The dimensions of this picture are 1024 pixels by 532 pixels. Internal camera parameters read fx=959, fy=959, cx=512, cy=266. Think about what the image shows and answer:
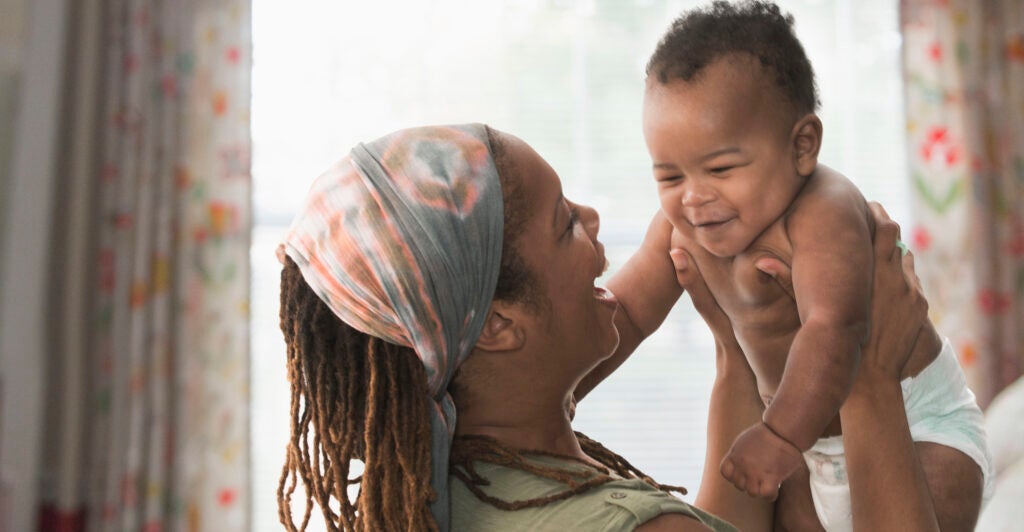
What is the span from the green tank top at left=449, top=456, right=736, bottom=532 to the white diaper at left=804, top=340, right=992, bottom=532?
10.7 inches

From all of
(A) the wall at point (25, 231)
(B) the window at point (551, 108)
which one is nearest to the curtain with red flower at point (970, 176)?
(B) the window at point (551, 108)

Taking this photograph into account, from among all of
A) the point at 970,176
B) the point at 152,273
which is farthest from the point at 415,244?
the point at 970,176

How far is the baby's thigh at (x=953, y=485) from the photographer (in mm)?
1255

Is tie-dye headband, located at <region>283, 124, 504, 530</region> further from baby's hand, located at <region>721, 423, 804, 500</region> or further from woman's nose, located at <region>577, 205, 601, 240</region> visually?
baby's hand, located at <region>721, 423, 804, 500</region>

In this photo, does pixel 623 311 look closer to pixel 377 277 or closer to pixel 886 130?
pixel 377 277

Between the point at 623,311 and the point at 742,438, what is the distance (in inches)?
14.1

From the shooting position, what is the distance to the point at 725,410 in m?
1.45

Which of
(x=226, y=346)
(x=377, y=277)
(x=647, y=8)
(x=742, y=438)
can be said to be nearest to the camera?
(x=377, y=277)

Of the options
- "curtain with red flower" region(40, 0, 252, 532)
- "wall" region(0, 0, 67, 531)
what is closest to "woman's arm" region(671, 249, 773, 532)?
"curtain with red flower" region(40, 0, 252, 532)

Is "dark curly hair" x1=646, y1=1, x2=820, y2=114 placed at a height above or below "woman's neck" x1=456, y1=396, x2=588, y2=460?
above

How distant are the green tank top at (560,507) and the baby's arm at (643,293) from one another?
0.35m

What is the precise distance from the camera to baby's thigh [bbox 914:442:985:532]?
125 cm

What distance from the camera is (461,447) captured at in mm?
1121

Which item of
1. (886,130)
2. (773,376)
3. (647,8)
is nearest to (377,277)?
(773,376)
